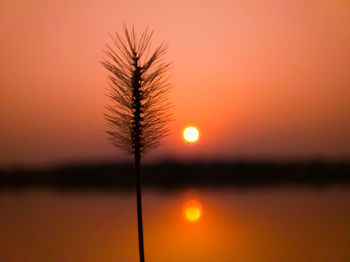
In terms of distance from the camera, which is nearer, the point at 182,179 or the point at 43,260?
the point at 43,260

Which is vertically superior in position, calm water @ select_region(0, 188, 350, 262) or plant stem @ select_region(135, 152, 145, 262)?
plant stem @ select_region(135, 152, 145, 262)

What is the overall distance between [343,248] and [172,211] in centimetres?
729

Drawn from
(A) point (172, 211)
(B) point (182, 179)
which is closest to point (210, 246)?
(A) point (172, 211)

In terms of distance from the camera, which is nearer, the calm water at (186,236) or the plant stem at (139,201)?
the plant stem at (139,201)

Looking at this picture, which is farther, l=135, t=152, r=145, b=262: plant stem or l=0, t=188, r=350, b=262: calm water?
l=0, t=188, r=350, b=262: calm water

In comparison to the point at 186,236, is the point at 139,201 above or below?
above

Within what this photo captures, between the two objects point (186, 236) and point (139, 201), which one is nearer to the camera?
point (139, 201)

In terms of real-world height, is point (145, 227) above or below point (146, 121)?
below

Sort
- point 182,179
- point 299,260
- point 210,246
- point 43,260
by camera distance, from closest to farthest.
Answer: point 299,260 < point 43,260 < point 210,246 < point 182,179

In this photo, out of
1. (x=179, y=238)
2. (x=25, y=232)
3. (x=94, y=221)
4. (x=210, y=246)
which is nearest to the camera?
(x=210, y=246)

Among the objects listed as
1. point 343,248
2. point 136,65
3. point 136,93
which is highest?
point 136,65

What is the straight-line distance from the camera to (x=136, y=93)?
12.5 ft

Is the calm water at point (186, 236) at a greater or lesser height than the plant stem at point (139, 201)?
lesser

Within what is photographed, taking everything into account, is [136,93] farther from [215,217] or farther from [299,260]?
[215,217]
